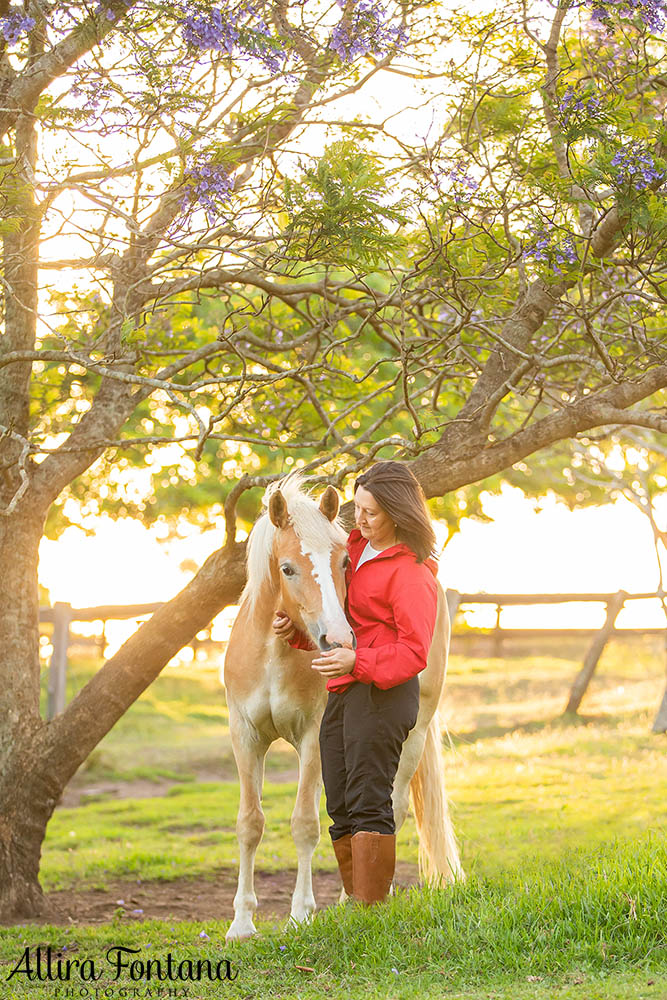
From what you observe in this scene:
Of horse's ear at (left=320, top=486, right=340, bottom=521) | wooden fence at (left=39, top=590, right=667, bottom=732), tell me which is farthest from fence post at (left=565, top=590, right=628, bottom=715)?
horse's ear at (left=320, top=486, right=340, bottom=521)

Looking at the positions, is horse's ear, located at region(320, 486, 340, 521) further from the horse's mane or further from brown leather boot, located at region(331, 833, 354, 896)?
brown leather boot, located at region(331, 833, 354, 896)

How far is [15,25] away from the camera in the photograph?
5023 mm

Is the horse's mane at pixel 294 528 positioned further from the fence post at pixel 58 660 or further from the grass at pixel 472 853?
the fence post at pixel 58 660

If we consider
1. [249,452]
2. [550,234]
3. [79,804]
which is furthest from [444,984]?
[249,452]

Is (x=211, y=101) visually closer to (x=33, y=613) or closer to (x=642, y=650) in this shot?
(x=33, y=613)

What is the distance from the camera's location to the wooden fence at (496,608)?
1198 centimetres

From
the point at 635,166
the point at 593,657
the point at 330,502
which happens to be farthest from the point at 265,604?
the point at 593,657

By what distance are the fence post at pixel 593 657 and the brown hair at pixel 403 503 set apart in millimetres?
8765

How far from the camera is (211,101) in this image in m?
5.29

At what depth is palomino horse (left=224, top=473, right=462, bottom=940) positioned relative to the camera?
4.34 metres

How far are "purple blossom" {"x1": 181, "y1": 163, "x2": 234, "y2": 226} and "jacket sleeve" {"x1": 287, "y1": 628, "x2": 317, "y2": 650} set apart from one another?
2073mm

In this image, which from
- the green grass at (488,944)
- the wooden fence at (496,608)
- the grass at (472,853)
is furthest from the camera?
the wooden fence at (496,608)

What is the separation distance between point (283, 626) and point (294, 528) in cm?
43

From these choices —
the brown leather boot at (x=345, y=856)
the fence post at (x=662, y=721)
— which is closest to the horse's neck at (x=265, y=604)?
the brown leather boot at (x=345, y=856)
